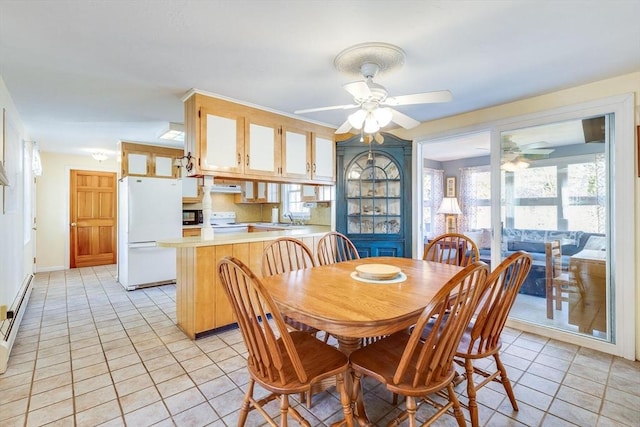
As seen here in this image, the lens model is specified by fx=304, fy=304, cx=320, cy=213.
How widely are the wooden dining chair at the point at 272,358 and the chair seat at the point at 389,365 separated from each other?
9 centimetres

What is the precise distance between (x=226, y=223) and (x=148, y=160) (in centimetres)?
184

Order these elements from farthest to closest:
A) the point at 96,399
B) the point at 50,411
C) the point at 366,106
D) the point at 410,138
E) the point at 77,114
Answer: the point at 410,138 → the point at 77,114 → the point at 366,106 → the point at 96,399 → the point at 50,411

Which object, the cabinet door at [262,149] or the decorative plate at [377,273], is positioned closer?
the decorative plate at [377,273]

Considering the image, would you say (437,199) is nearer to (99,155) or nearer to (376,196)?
(376,196)

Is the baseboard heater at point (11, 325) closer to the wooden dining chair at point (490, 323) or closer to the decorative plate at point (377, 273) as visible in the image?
the decorative plate at point (377, 273)

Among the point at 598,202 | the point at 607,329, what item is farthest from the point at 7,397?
the point at 598,202

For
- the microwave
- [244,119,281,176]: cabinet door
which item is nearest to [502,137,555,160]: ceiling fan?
[244,119,281,176]: cabinet door

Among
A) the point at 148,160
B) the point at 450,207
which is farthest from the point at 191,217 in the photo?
the point at 450,207

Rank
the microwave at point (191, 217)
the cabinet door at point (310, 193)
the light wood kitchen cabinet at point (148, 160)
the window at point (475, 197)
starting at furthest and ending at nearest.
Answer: the window at point (475, 197)
the microwave at point (191, 217)
the light wood kitchen cabinet at point (148, 160)
the cabinet door at point (310, 193)

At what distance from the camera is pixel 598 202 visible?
8.58 ft

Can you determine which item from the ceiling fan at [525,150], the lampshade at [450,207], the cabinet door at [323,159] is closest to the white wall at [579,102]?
the ceiling fan at [525,150]

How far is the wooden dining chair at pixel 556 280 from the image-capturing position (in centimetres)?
283

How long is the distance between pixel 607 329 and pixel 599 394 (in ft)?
3.02

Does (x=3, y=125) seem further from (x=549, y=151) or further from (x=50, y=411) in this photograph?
(x=549, y=151)
